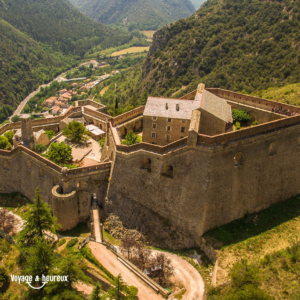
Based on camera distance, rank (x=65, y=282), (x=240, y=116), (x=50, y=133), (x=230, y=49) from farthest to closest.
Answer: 1. (x=230, y=49)
2. (x=50, y=133)
3. (x=240, y=116)
4. (x=65, y=282)

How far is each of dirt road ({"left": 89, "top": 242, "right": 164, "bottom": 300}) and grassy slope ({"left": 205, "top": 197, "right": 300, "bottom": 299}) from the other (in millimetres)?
7133

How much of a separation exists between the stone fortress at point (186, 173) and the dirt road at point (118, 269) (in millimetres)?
5038

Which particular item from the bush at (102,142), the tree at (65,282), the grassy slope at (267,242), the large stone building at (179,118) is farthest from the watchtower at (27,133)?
the grassy slope at (267,242)

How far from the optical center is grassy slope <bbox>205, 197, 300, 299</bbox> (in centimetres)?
2714

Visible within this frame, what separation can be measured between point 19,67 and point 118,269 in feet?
500

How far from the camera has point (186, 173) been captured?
3422cm

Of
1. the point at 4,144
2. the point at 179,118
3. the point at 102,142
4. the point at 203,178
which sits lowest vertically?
the point at 102,142

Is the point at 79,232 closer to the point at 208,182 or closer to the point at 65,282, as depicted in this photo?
the point at 65,282

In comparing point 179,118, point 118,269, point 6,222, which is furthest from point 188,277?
point 6,222

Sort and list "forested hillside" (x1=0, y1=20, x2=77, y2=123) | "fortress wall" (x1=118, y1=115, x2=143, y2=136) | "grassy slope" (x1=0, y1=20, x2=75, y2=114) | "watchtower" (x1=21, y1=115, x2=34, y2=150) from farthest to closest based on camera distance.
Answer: "grassy slope" (x1=0, y1=20, x2=75, y2=114)
"forested hillside" (x1=0, y1=20, x2=77, y2=123)
"fortress wall" (x1=118, y1=115, x2=143, y2=136)
"watchtower" (x1=21, y1=115, x2=34, y2=150)

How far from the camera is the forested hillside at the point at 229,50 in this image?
80.3 metres

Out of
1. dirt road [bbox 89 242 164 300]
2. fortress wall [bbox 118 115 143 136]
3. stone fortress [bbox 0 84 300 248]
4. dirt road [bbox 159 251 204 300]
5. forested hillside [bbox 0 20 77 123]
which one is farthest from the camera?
forested hillside [bbox 0 20 77 123]

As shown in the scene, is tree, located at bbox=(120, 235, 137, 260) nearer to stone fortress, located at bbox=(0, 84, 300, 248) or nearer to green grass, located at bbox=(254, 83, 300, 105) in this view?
stone fortress, located at bbox=(0, 84, 300, 248)

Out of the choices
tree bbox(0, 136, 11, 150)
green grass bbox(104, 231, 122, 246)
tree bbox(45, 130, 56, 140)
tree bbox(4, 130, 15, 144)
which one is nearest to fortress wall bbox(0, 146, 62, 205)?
tree bbox(0, 136, 11, 150)
